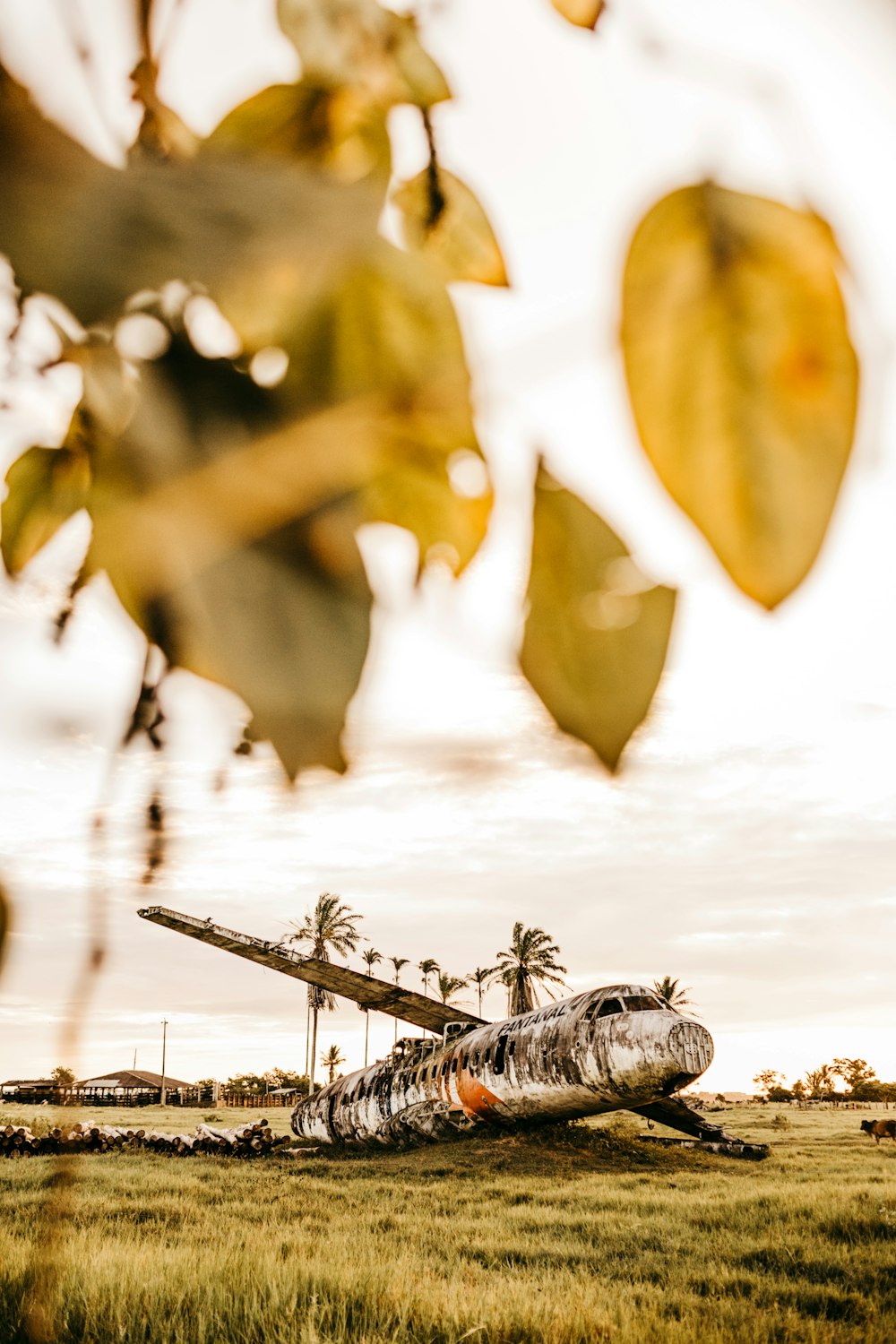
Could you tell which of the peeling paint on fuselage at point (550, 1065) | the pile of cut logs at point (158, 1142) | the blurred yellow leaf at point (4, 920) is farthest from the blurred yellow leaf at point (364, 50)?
the pile of cut logs at point (158, 1142)

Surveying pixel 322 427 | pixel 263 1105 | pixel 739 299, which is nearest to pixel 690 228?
pixel 739 299

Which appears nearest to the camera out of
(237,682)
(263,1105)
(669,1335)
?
(237,682)

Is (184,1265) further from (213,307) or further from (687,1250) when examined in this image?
(213,307)

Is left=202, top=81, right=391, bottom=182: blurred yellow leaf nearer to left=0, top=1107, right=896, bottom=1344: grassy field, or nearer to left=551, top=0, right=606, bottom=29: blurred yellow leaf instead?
left=551, top=0, right=606, bottom=29: blurred yellow leaf

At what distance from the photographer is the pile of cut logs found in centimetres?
1750

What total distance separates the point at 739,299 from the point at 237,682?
288 millimetres

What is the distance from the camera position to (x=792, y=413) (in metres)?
0.36

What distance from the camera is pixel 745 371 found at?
1.25 ft

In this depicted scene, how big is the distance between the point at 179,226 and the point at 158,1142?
21.2m

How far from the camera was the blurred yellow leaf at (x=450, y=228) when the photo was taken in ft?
1.91

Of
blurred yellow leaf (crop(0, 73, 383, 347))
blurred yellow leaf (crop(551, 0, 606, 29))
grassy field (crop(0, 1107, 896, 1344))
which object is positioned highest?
blurred yellow leaf (crop(551, 0, 606, 29))

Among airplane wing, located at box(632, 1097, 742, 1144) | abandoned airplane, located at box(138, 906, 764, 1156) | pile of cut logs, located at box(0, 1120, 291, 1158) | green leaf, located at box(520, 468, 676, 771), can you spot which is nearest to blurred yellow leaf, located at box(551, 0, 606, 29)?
green leaf, located at box(520, 468, 676, 771)

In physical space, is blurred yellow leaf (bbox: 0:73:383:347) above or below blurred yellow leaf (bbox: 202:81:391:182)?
below

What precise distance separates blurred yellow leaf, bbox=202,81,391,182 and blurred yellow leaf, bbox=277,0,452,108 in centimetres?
1
